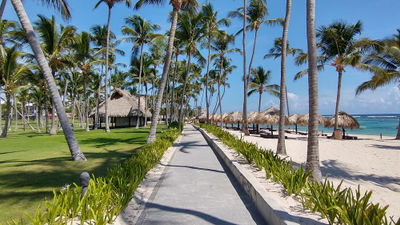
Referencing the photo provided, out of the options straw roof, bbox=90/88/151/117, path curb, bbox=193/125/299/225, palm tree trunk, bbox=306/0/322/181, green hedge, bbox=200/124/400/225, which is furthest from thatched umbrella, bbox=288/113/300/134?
path curb, bbox=193/125/299/225

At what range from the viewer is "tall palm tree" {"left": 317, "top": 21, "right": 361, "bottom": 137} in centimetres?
1742

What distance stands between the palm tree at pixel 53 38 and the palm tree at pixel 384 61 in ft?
75.4

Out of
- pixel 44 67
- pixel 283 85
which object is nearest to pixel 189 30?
pixel 283 85

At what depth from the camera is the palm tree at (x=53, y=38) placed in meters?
17.1

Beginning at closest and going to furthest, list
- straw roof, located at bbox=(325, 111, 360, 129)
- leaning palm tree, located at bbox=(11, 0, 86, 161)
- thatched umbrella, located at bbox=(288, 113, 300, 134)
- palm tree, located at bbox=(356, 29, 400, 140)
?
leaning palm tree, located at bbox=(11, 0, 86, 161), palm tree, located at bbox=(356, 29, 400, 140), straw roof, located at bbox=(325, 111, 360, 129), thatched umbrella, located at bbox=(288, 113, 300, 134)

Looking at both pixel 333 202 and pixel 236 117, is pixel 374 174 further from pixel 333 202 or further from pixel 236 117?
pixel 236 117

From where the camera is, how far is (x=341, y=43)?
58.6 feet

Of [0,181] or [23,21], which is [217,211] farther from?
[23,21]

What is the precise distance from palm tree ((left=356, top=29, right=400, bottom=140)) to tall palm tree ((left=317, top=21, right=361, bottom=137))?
0.88 m

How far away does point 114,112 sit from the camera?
3011cm

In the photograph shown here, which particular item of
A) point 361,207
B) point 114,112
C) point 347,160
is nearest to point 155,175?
point 361,207

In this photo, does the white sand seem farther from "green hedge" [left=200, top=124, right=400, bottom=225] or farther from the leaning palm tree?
the leaning palm tree

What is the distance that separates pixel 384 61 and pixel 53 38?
25.5 meters

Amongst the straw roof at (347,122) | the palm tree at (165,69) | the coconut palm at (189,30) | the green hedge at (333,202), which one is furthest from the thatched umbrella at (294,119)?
the green hedge at (333,202)
